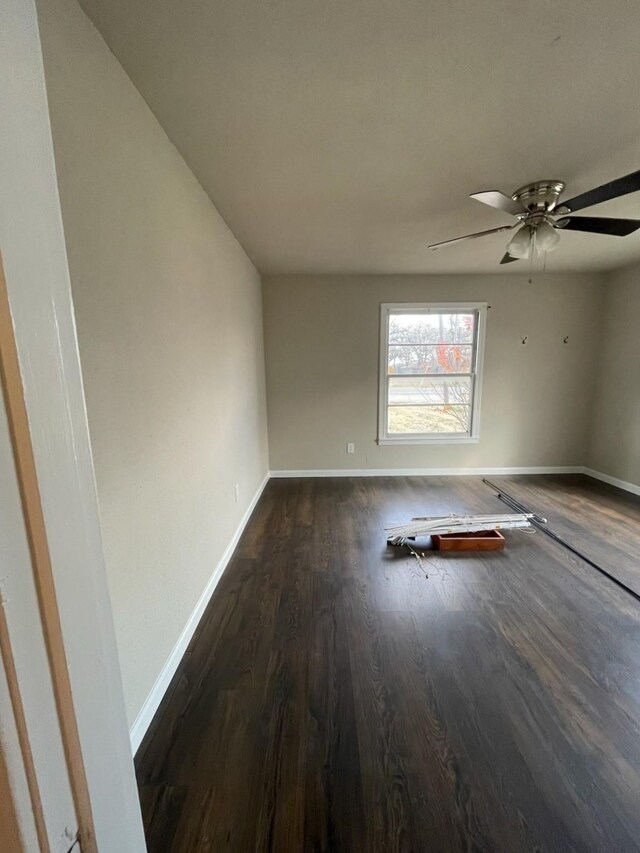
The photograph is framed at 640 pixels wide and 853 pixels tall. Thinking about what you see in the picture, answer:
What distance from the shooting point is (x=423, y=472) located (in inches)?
171

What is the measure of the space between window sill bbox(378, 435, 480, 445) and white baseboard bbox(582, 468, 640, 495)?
1.46m

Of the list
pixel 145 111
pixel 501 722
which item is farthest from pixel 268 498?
pixel 145 111

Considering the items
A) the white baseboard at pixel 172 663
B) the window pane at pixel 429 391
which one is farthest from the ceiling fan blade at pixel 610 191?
the white baseboard at pixel 172 663

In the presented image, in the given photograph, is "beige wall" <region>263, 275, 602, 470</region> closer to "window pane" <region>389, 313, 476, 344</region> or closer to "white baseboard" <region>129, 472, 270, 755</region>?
"window pane" <region>389, 313, 476, 344</region>

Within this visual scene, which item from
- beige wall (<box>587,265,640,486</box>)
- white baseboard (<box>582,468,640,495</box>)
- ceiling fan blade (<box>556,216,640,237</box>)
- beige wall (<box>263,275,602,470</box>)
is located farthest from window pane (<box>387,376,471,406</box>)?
ceiling fan blade (<box>556,216,640,237</box>)

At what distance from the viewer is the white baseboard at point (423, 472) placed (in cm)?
432

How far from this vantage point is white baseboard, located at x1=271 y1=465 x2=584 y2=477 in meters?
4.32

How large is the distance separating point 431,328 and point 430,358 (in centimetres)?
36

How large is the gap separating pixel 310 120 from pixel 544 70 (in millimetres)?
900

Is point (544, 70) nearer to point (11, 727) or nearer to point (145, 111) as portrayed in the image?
point (145, 111)

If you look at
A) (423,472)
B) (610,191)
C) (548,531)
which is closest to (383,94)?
(610,191)

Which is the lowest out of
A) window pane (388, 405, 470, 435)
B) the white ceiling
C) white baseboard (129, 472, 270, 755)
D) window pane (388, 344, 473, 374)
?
white baseboard (129, 472, 270, 755)

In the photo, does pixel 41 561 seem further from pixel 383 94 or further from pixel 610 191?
pixel 610 191

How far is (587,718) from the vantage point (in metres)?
1.31
